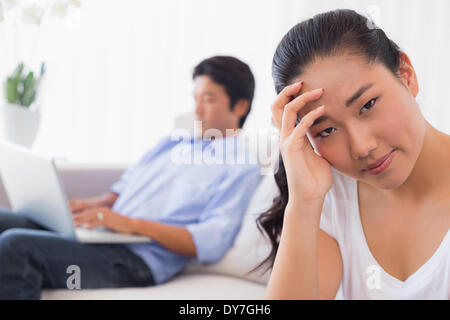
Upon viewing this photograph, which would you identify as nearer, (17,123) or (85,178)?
(85,178)

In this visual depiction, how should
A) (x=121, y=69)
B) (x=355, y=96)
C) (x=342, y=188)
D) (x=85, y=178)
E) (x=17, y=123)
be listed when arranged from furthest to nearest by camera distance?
(x=121, y=69) < (x=17, y=123) < (x=85, y=178) < (x=342, y=188) < (x=355, y=96)

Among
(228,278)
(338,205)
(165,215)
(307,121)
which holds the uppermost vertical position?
(307,121)

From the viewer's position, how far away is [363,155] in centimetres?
54

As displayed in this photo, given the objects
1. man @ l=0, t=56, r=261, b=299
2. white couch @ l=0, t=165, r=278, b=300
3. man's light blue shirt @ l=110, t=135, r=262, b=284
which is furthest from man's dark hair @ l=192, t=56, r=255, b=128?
white couch @ l=0, t=165, r=278, b=300

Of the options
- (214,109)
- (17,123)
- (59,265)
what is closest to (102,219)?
(59,265)

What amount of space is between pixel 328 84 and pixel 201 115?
789mm

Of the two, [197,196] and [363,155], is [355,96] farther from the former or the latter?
[197,196]

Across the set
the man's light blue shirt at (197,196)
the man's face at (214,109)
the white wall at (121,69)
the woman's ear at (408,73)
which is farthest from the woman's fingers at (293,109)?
the white wall at (121,69)

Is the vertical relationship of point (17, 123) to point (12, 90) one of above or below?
below

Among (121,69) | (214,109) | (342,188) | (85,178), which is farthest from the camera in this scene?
(121,69)

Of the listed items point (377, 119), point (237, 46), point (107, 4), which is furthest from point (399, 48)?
point (107, 4)

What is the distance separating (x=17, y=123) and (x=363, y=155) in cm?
141

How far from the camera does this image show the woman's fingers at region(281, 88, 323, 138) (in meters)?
0.53

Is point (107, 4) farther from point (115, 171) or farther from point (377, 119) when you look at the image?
point (377, 119)
